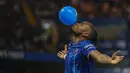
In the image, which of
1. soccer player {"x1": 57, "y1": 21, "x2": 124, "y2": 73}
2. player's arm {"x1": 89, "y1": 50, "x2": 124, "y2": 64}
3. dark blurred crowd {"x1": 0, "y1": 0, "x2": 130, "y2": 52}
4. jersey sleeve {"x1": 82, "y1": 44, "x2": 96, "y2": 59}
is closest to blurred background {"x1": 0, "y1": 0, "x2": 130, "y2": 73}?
dark blurred crowd {"x1": 0, "y1": 0, "x2": 130, "y2": 52}

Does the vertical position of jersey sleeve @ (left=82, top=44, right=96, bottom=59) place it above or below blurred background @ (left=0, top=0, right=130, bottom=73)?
below

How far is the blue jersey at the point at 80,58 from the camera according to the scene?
3447 millimetres

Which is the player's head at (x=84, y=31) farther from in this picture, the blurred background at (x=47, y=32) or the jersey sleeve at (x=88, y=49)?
the blurred background at (x=47, y=32)

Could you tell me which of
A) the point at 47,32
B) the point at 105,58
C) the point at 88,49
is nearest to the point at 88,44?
the point at 88,49

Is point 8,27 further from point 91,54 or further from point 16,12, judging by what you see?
point 91,54

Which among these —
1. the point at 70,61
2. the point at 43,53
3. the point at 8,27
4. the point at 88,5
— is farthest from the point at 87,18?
the point at 70,61

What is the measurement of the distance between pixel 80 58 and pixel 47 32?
10.3ft

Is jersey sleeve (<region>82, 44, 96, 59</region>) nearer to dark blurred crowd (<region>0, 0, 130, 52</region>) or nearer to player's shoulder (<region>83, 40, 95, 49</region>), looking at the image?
player's shoulder (<region>83, 40, 95, 49</region>)

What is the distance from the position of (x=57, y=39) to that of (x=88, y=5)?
0.83 metres

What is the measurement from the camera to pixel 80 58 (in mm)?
3506

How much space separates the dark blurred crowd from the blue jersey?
2.62 metres

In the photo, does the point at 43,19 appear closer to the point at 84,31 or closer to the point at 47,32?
the point at 47,32

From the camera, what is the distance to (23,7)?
22.2 feet

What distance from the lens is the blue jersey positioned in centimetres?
345
